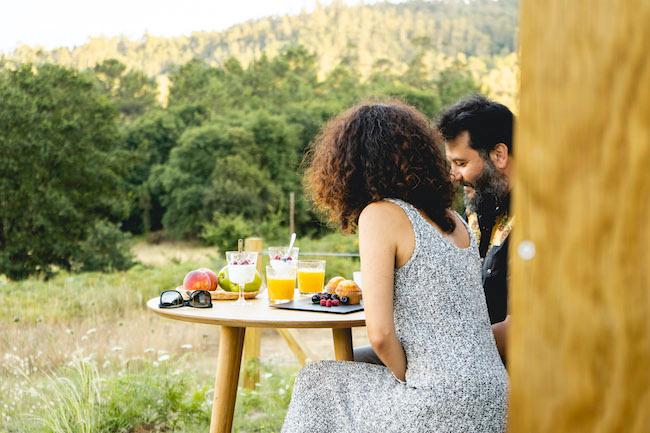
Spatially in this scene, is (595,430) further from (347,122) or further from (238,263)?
(238,263)

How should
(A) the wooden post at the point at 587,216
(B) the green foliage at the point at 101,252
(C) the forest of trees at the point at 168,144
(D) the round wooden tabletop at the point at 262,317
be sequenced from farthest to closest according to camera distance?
1. (C) the forest of trees at the point at 168,144
2. (B) the green foliage at the point at 101,252
3. (D) the round wooden tabletop at the point at 262,317
4. (A) the wooden post at the point at 587,216

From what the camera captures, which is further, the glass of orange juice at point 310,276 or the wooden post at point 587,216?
the glass of orange juice at point 310,276

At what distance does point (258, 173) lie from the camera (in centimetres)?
2202

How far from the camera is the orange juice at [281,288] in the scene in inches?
102

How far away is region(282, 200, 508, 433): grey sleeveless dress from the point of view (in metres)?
1.83

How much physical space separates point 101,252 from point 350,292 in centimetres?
1738


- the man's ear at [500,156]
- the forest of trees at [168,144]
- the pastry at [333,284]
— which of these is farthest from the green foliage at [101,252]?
the man's ear at [500,156]

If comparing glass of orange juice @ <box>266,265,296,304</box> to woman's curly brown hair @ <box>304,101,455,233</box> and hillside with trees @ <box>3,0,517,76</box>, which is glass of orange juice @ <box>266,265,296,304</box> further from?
hillside with trees @ <box>3,0,517,76</box>

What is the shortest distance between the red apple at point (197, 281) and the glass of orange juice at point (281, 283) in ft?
0.76

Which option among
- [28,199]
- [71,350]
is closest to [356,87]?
[28,199]

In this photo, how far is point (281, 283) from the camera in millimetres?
2584

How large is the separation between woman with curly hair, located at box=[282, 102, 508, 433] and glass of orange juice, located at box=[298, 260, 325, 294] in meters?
0.69

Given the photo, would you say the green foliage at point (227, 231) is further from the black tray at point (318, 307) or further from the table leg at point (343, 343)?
the black tray at point (318, 307)

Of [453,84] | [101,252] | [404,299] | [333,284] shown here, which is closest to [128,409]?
[333,284]
